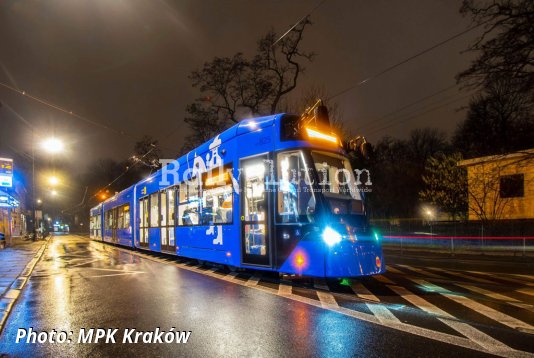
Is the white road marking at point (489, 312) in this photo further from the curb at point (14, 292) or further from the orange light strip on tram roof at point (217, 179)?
the curb at point (14, 292)

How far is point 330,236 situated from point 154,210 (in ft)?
37.8

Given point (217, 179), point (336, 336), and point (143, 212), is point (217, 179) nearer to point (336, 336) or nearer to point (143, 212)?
point (336, 336)

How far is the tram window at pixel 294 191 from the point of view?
8.67 m

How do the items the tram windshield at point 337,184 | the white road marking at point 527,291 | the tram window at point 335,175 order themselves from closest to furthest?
1. the white road marking at point 527,291
2. the tram windshield at point 337,184
3. the tram window at point 335,175

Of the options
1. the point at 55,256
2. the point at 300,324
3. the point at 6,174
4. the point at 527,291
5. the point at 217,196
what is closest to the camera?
the point at 300,324

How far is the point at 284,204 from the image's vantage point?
9.02 metres

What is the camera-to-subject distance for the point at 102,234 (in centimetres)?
3397

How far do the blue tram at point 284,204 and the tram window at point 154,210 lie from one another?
5354 millimetres

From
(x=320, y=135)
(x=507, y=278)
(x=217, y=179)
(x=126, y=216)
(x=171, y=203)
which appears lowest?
(x=507, y=278)

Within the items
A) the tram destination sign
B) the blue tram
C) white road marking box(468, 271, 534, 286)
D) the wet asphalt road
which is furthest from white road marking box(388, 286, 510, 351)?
the tram destination sign

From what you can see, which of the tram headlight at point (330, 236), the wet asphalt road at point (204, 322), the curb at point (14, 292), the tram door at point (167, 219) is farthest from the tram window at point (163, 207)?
the tram headlight at point (330, 236)

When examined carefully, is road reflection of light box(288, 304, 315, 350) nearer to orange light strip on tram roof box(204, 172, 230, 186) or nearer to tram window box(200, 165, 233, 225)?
tram window box(200, 165, 233, 225)

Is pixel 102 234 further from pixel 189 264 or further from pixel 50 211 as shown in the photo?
pixel 50 211

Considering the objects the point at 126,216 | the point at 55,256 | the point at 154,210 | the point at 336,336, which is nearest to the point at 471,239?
the point at 154,210
